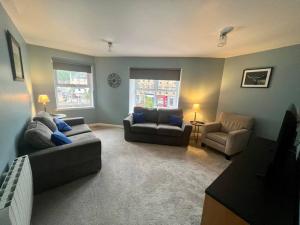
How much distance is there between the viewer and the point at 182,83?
401 centimetres

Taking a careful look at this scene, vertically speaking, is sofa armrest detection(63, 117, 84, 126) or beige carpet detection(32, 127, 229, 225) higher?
sofa armrest detection(63, 117, 84, 126)

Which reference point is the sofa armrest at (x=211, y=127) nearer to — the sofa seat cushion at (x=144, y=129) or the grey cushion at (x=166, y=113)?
the grey cushion at (x=166, y=113)

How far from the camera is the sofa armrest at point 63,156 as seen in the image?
1633mm

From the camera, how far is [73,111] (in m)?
4.05

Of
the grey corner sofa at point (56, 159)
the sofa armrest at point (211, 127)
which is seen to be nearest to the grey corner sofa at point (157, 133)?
the sofa armrest at point (211, 127)

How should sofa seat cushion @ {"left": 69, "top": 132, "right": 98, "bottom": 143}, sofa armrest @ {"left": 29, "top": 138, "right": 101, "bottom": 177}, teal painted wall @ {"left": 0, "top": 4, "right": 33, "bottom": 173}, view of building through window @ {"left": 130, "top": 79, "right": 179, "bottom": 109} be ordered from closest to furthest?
teal painted wall @ {"left": 0, "top": 4, "right": 33, "bottom": 173}, sofa armrest @ {"left": 29, "top": 138, "right": 101, "bottom": 177}, sofa seat cushion @ {"left": 69, "top": 132, "right": 98, "bottom": 143}, view of building through window @ {"left": 130, "top": 79, "right": 179, "bottom": 109}

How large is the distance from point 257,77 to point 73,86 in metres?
4.91

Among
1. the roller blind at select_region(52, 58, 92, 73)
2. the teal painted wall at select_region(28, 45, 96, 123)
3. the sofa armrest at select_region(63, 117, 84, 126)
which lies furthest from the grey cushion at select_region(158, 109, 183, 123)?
the teal painted wall at select_region(28, 45, 96, 123)

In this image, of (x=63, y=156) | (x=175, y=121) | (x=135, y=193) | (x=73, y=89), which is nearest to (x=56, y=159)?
(x=63, y=156)

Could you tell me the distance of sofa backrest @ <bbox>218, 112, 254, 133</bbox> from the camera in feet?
9.72

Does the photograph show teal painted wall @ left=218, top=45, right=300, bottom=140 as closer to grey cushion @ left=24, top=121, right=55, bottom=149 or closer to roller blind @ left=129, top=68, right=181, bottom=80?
roller blind @ left=129, top=68, right=181, bottom=80

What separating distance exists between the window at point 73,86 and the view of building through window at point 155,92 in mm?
1443

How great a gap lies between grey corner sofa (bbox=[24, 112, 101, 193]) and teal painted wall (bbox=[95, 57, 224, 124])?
2560 mm

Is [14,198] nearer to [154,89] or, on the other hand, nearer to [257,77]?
[154,89]
